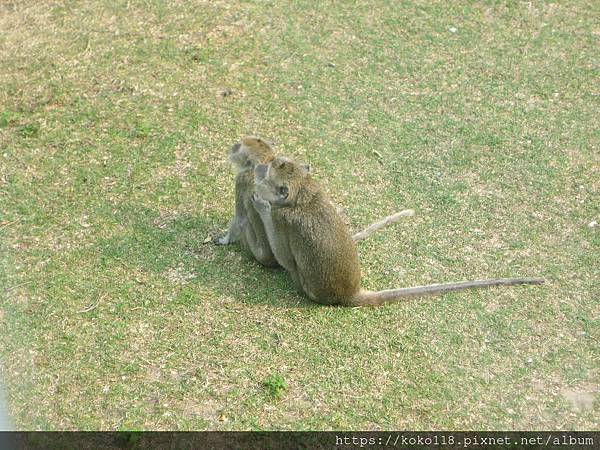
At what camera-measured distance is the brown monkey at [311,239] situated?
20.1 ft

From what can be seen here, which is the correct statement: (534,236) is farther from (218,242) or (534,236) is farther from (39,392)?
(39,392)

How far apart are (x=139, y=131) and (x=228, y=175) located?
128 centimetres

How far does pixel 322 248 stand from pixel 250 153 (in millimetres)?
1062

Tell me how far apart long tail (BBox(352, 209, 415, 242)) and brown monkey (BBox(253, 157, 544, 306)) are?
0.79 meters

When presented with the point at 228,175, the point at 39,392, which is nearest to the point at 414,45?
the point at 228,175

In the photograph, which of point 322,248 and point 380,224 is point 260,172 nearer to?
point 322,248

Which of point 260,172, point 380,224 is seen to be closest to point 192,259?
point 260,172

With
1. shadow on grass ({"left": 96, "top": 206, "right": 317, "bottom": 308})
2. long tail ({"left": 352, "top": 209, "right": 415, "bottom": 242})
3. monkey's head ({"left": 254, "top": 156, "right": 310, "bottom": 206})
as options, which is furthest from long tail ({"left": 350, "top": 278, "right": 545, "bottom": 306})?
monkey's head ({"left": 254, "top": 156, "right": 310, "bottom": 206})

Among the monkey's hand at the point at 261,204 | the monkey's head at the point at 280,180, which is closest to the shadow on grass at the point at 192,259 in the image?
the monkey's hand at the point at 261,204

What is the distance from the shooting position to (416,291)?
6430mm

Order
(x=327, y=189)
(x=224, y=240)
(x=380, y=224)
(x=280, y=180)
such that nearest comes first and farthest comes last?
(x=280, y=180)
(x=224, y=240)
(x=380, y=224)
(x=327, y=189)

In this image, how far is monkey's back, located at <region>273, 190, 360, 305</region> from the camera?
6.13 metres

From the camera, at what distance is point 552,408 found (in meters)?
5.62

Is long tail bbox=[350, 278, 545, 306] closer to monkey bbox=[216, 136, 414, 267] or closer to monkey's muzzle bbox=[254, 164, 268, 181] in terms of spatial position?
monkey bbox=[216, 136, 414, 267]
